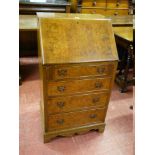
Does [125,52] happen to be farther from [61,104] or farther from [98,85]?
[61,104]

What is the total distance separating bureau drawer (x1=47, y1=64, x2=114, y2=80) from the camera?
1441mm

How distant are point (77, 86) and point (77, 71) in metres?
0.15

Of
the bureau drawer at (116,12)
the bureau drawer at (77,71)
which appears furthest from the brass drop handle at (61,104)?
the bureau drawer at (116,12)

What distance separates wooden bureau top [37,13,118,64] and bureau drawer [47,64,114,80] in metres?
0.06

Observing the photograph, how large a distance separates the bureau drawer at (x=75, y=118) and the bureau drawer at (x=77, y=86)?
255 mm

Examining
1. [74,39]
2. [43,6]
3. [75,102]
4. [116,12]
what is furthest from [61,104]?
[116,12]

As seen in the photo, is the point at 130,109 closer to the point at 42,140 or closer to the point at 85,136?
the point at 85,136

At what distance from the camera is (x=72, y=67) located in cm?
148

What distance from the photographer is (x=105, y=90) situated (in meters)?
1.74

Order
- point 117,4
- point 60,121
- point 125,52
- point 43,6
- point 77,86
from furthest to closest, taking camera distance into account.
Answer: point 117,4
point 43,6
point 125,52
point 60,121
point 77,86

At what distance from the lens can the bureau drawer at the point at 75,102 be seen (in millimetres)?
1616
